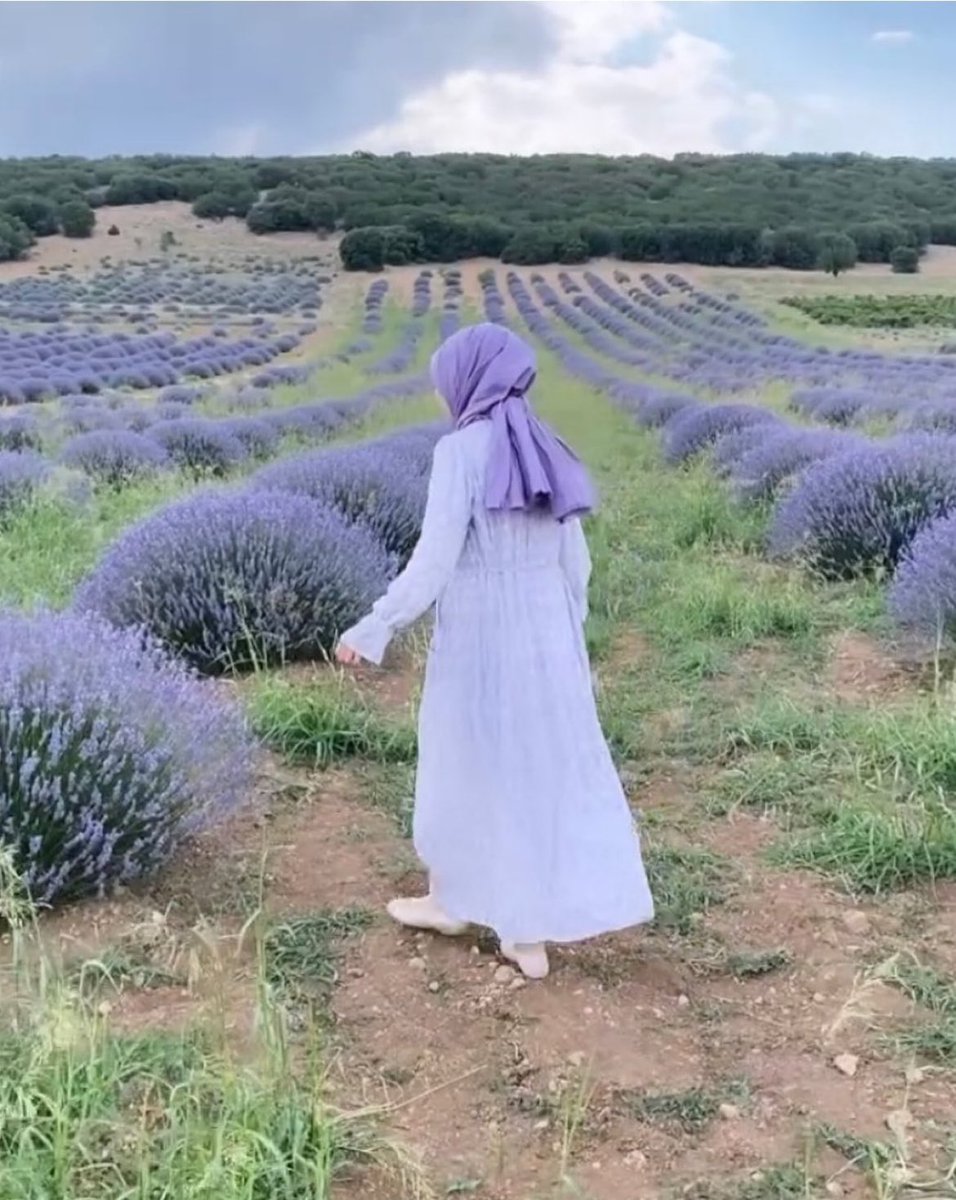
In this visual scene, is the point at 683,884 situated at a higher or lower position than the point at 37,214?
lower

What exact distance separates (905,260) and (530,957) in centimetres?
4098

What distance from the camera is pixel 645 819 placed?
4121 mm

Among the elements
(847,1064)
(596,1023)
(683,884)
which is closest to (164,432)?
(683,884)

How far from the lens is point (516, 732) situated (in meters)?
3.03

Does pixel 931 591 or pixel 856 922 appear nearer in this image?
pixel 856 922

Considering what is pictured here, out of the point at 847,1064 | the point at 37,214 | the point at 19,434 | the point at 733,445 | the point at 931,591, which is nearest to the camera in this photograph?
the point at 847,1064

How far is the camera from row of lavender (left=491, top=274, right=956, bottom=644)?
5.43m

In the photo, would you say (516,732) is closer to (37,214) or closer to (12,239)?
(12,239)

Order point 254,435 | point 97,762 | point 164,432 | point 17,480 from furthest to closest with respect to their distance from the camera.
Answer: point 254,435 → point 164,432 → point 17,480 → point 97,762

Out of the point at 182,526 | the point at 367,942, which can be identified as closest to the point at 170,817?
the point at 367,942

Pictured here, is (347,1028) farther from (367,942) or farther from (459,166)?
(459,166)

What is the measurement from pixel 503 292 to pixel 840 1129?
42359 millimetres

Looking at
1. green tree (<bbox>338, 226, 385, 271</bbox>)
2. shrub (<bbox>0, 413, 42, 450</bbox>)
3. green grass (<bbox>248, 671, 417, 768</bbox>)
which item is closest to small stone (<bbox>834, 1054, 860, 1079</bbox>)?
green grass (<bbox>248, 671, 417, 768</bbox>)

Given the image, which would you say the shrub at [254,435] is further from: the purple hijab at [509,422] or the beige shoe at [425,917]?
the purple hijab at [509,422]
